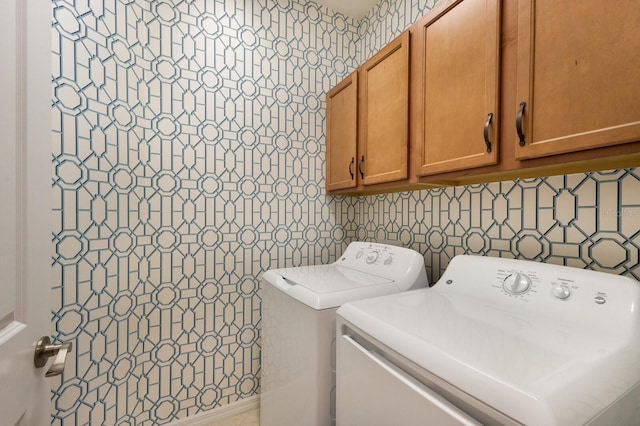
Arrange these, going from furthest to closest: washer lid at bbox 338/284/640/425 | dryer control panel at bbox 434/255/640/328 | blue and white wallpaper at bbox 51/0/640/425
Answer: blue and white wallpaper at bbox 51/0/640/425, dryer control panel at bbox 434/255/640/328, washer lid at bbox 338/284/640/425

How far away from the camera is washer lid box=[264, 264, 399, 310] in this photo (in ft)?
3.74

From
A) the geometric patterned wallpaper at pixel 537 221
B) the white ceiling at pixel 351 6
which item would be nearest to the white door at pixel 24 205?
the geometric patterned wallpaper at pixel 537 221

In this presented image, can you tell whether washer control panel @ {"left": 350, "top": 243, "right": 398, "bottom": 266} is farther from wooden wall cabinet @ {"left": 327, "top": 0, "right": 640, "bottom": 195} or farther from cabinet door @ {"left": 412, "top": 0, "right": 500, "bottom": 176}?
cabinet door @ {"left": 412, "top": 0, "right": 500, "bottom": 176}

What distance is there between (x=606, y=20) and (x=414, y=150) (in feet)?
2.23

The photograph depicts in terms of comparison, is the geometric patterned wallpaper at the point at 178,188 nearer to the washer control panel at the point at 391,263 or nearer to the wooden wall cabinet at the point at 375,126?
the wooden wall cabinet at the point at 375,126

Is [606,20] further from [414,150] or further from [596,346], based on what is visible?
[596,346]

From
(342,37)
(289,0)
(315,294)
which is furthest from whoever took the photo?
(342,37)

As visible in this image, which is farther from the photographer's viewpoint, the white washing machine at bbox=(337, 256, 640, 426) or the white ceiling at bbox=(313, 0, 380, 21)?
the white ceiling at bbox=(313, 0, 380, 21)

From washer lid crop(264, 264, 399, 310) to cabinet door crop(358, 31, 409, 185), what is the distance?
511mm

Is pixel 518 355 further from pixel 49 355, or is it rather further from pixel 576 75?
pixel 49 355

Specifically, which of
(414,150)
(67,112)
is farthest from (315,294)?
(67,112)

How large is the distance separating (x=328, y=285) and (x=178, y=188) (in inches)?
40.0

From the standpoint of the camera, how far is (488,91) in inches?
38.5

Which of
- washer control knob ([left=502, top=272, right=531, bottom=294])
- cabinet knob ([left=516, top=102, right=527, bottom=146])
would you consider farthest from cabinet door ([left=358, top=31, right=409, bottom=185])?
washer control knob ([left=502, top=272, right=531, bottom=294])
